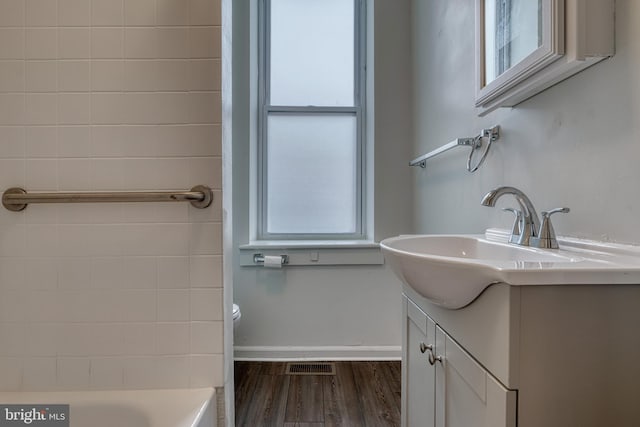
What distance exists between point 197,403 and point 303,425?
690 millimetres

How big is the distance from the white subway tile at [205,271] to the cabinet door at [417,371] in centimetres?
61

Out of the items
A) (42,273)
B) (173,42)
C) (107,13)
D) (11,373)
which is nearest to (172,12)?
(173,42)

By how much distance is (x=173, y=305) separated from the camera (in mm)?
1036

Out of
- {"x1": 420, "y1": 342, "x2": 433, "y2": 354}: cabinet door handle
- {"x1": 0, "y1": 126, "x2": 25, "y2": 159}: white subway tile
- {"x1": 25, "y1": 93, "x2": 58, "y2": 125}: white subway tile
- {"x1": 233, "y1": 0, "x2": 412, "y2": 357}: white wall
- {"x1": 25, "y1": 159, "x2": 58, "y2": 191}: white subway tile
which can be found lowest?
{"x1": 233, "y1": 0, "x2": 412, "y2": 357}: white wall

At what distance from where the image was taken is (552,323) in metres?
0.53

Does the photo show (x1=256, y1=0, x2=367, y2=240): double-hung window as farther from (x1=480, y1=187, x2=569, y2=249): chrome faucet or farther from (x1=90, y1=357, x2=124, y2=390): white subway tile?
(x1=480, y1=187, x2=569, y2=249): chrome faucet

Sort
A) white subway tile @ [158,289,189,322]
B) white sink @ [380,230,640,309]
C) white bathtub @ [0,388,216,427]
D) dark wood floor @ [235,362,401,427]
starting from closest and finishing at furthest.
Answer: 1. white sink @ [380,230,640,309]
2. white bathtub @ [0,388,216,427]
3. white subway tile @ [158,289,189,322]
4. dark wood floor @ [235,362,401,427]

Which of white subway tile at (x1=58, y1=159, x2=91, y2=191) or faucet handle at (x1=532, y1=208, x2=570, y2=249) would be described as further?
white subway tile at (x1=58, y1=159, x2=91, y2=191)

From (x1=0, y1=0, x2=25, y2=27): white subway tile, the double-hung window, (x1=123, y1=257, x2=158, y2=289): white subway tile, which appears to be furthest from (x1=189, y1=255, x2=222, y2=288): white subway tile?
the double-hung window

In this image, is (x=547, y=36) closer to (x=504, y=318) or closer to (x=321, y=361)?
(x=504, y=318)

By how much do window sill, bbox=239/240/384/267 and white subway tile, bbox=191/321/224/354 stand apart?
1.02 meters

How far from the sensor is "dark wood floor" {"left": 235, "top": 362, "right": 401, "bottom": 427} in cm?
150

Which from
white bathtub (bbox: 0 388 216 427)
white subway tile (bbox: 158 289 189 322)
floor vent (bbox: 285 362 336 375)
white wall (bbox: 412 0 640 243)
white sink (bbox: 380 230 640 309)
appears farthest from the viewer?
floor vent (bbox: 285 362 336 375)

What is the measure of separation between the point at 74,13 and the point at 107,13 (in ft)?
0.31
